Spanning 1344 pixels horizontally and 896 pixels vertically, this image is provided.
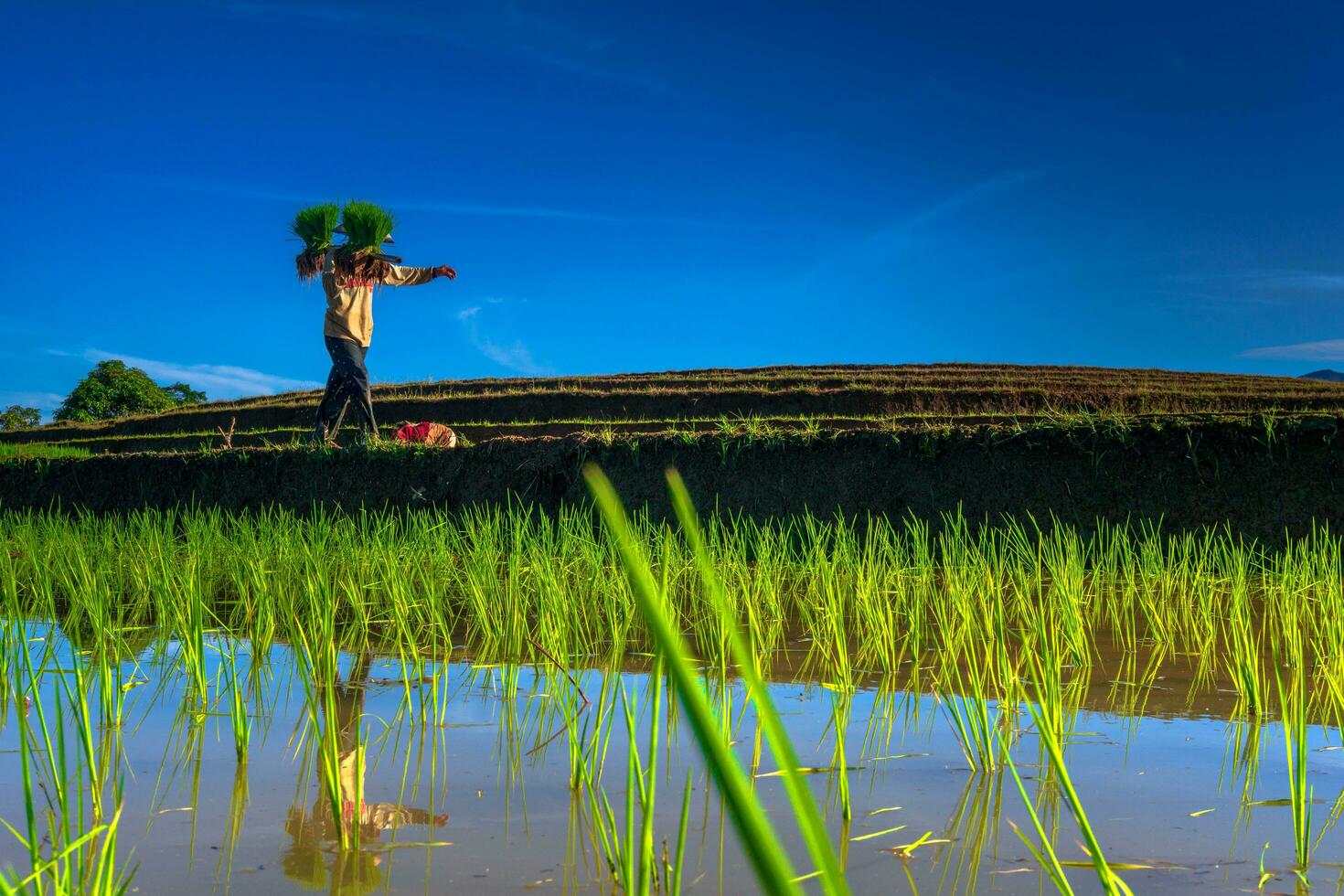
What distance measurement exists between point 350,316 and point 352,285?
326mm

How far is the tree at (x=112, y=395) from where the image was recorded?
30766 millimetres

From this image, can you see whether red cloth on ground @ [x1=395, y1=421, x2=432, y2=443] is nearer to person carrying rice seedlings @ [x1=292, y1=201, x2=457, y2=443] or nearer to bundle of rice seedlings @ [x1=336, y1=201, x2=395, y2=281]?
person carrying rice seedlings @ [x1=292, y1=201, x2=457, y2=443]

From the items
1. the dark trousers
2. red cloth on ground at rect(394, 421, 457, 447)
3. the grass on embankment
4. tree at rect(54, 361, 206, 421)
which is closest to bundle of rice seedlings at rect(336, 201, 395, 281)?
the dark trousers

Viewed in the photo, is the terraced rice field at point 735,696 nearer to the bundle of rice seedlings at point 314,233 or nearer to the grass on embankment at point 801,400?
the bundle of rice seedlings at point 314,233

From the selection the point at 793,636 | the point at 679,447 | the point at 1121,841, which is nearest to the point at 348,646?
the point at 793,636

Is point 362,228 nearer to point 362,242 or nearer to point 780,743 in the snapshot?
point 362,242

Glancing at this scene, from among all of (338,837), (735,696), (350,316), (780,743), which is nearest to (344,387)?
(350,316)

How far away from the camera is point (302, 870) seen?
137cm

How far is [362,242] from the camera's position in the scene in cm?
884

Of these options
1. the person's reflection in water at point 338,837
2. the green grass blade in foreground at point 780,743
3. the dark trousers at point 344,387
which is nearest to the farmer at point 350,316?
the dark trousers at point 344,387

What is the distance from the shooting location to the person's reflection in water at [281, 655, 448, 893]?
134 centimetres

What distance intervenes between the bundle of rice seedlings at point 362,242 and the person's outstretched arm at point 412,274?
8 cm

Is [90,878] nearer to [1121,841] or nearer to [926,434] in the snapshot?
[1121,841]

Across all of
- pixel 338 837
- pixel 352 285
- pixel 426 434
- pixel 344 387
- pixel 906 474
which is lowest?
pixel 338 837
